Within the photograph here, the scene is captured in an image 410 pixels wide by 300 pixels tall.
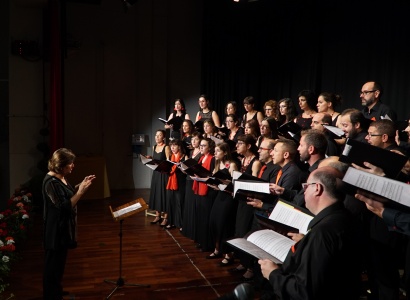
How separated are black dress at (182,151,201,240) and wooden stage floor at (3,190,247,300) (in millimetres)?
138

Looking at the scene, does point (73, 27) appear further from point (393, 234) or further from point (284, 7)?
point (393, 234)

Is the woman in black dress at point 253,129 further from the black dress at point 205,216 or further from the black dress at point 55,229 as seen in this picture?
the black dress at point 55,229

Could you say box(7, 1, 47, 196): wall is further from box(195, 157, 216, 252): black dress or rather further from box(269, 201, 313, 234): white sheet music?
box(269, 201, 313, 234): white sheet music

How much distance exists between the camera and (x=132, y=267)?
16.2 feet

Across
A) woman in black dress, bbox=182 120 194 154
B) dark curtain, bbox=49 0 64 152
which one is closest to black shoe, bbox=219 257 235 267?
woman in black dress, bbox=182 120 194 154

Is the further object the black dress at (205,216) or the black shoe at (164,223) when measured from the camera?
the black shoe at (164,223)

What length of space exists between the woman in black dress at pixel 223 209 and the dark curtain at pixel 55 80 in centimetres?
398

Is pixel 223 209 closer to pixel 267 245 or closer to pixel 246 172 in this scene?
pixel 246 172

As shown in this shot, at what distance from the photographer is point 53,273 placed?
3.71m

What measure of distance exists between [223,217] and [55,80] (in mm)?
4480

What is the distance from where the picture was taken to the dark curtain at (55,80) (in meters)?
7.77

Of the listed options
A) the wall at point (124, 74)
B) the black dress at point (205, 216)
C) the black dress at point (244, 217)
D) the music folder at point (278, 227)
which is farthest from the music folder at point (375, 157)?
the wall at point (124, 74)

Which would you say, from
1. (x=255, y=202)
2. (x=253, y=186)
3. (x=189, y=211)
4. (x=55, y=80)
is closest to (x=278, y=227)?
(x=253, y=186)

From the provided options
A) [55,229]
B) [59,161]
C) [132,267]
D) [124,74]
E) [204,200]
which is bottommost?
[132,267]
